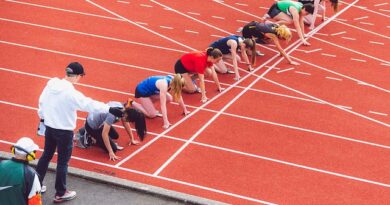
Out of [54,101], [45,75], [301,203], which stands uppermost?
[54,101]

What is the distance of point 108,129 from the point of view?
355 inches

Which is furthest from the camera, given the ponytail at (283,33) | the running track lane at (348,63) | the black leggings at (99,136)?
the running track lane at (348,63)

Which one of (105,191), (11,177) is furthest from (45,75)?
(11,177)

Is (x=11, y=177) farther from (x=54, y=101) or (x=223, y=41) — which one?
(x=223, y=41)

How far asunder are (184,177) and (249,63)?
5.08m

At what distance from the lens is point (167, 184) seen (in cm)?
874

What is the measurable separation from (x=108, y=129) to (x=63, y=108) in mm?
1658

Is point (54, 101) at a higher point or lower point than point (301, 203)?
higher

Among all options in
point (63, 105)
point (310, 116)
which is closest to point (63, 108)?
point (63, 105)

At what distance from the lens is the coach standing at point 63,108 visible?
7.36 m

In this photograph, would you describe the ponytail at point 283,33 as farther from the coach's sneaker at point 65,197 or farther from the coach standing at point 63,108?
the coach's sneaker at point 65,197

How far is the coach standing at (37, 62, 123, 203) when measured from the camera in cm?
736

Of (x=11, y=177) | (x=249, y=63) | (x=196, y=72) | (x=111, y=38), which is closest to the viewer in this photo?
(x=11, y=177)

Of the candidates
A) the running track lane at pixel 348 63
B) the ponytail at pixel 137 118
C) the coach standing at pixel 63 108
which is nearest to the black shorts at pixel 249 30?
the running track lane at pixel 348 63
